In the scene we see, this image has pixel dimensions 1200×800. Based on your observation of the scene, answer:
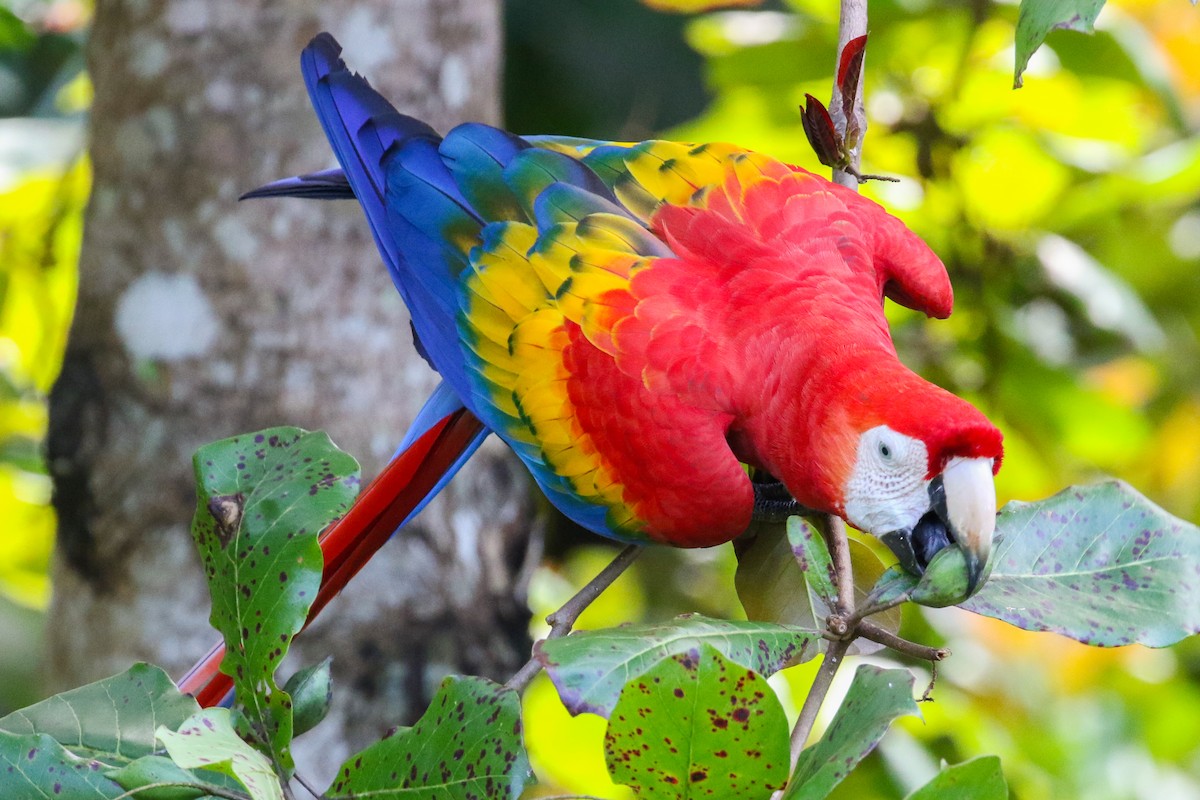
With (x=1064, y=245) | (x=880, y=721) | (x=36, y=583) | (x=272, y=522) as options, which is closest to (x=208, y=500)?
(x=272, y=522)

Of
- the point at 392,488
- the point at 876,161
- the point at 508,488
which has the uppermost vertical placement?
the point at 876,161

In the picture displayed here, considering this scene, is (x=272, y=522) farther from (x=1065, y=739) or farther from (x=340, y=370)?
(x=1065, y=739)

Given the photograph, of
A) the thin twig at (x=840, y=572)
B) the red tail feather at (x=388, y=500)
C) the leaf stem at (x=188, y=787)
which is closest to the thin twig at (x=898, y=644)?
the thin twig at (x=840, y=572)

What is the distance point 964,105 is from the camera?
158 cm

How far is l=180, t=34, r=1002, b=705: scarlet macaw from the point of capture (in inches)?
31.0

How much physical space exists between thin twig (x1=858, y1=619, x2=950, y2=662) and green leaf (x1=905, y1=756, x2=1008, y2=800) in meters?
0.12

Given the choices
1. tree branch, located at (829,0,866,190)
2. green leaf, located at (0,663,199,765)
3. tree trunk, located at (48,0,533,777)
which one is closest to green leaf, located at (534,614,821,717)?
green leaf, located at (0,663,199,765)

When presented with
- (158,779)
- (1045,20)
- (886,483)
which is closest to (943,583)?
(886,483)

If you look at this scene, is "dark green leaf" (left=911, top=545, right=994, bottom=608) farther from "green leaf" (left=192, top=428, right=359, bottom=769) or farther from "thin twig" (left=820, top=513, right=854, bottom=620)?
"green leaf" (left=192, top=428, right=359, bottom=769)

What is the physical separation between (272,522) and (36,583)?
1544 millimetres

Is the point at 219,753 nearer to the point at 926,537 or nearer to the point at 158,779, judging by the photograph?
the point at 158,779

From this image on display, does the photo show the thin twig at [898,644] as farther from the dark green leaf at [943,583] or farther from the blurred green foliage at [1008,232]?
the blurred green foliage at [1008,232]

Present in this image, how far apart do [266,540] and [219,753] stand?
15cm

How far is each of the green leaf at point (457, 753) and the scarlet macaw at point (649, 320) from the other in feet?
1.04
